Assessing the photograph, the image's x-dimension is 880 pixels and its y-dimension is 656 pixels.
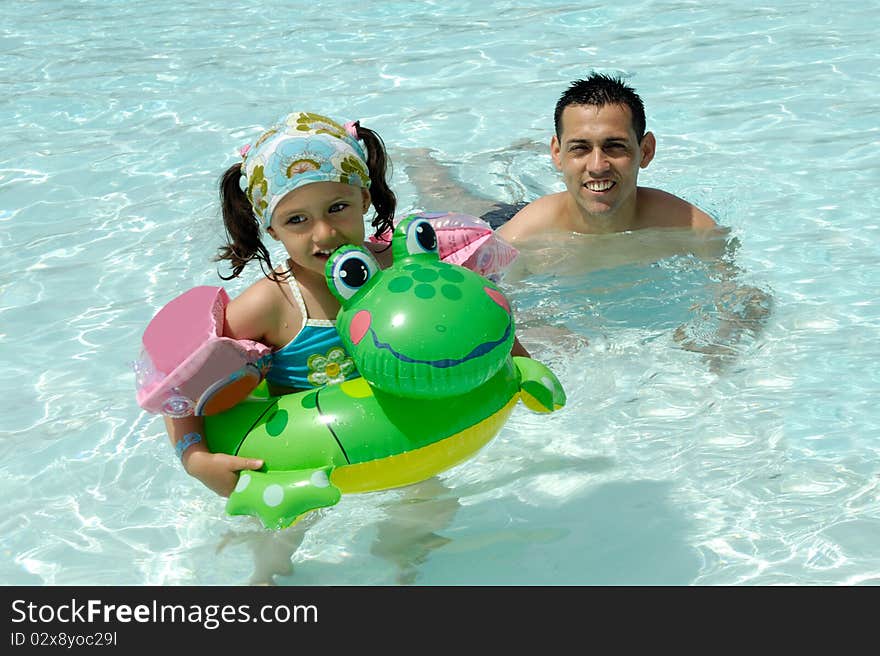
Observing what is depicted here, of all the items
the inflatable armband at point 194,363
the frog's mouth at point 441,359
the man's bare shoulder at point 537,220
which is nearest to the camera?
the frog's mouth at point 441,359

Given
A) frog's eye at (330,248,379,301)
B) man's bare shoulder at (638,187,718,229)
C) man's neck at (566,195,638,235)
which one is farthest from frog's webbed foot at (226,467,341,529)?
man's bare shoulder at (638,187,718,229)

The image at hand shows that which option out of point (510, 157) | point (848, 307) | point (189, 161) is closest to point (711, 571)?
point (848, 307)

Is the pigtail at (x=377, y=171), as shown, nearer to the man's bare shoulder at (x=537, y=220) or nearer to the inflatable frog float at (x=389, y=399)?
the inflatable frog float at (x=389, y=399)

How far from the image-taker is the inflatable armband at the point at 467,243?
361 centimetres

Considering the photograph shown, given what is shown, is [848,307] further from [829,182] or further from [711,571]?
[711,571]

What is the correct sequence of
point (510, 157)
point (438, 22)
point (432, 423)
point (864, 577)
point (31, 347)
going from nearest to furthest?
1. point (432, 423)
2. point (864, 577)
3. point (31, 347)
4. point (510, 157)
5. point (438, 22)

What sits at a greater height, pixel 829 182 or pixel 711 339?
pixel 829 182

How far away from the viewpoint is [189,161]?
707 cm

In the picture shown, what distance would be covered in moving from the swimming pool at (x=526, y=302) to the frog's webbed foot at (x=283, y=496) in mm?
616

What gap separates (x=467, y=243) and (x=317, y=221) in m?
0.62

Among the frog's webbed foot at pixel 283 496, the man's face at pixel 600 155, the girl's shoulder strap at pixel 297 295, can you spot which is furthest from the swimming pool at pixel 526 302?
the girl's shoulder strap at pixel 297 295

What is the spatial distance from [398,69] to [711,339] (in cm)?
471

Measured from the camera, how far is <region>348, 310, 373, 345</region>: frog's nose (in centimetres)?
300
